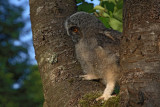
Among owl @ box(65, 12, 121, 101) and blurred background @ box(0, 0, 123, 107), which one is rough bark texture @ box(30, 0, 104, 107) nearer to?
owl @ box(65, 12, 121, 101)

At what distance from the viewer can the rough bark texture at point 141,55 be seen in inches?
82.8

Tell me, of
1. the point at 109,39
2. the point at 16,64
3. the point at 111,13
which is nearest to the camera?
the point at 109,39

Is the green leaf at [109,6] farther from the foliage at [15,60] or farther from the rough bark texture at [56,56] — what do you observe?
the foliage at [15,60]

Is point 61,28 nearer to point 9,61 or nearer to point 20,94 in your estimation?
point 20,94

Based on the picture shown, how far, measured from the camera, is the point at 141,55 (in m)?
2.23

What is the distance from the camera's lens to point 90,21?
12.4ft

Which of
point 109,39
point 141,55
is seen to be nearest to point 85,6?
point 109,39

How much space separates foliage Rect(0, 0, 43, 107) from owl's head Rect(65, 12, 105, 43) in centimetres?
1558

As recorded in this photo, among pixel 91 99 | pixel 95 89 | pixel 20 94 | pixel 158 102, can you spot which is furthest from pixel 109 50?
pixel 20 94

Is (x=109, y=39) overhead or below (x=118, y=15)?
below

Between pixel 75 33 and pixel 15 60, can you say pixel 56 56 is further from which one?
pixel 15 60

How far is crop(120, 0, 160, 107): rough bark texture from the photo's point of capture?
210 centimetres

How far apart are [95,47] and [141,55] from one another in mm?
1222

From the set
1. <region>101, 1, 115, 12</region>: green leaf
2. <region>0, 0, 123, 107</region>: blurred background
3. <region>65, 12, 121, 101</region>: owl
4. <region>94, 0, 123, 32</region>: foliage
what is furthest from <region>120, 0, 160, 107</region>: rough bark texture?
<region>0, 0, 123, 107</region>: blurred background
